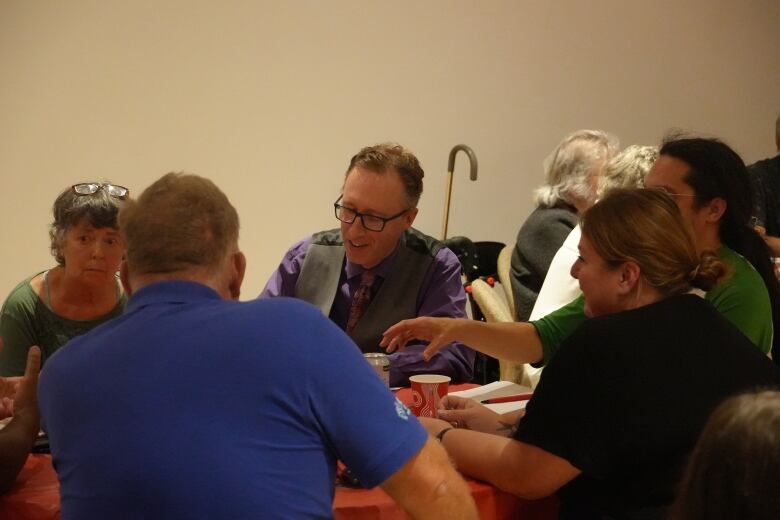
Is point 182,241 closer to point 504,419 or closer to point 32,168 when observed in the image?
point 504,419

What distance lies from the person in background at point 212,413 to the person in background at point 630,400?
325 mm

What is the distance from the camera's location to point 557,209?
4.12m

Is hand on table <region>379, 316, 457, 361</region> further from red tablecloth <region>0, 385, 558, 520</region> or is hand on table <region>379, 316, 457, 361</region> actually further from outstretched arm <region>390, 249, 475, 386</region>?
red tablecloth <region>0, 385, 558, 520</region>

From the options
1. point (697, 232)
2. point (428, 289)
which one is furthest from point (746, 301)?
point (428, 289)

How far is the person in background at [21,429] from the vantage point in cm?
171

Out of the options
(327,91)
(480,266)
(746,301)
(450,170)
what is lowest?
(480,266)

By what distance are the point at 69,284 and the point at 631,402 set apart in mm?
1681

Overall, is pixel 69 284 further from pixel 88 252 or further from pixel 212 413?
pixel 212 413

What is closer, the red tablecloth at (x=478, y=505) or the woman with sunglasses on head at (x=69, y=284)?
the red tablecloth at (x=478, y=505)

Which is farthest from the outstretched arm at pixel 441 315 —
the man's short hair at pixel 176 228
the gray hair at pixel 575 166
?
the gray hair at pixel 575 166

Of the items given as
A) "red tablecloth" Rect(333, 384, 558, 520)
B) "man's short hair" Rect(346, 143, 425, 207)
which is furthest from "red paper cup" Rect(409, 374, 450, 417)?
"man's short hair" Rect(346, 143, 425, 207)

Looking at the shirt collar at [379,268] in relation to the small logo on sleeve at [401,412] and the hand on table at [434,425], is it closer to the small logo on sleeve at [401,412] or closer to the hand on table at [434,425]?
the hand on table at [434,425]

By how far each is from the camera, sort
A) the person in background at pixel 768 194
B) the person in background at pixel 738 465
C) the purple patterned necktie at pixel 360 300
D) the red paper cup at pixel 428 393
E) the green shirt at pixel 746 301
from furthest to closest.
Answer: the person in background at pixel 768 194
the purple patterned necktie at pixel 360 300
the green shirt at pixel 746 301
the red paper cup at pixel 428 393
the person in background at pixel 738 465

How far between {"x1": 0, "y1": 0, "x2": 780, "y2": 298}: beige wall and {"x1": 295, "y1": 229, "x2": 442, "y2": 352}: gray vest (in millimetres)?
1775
